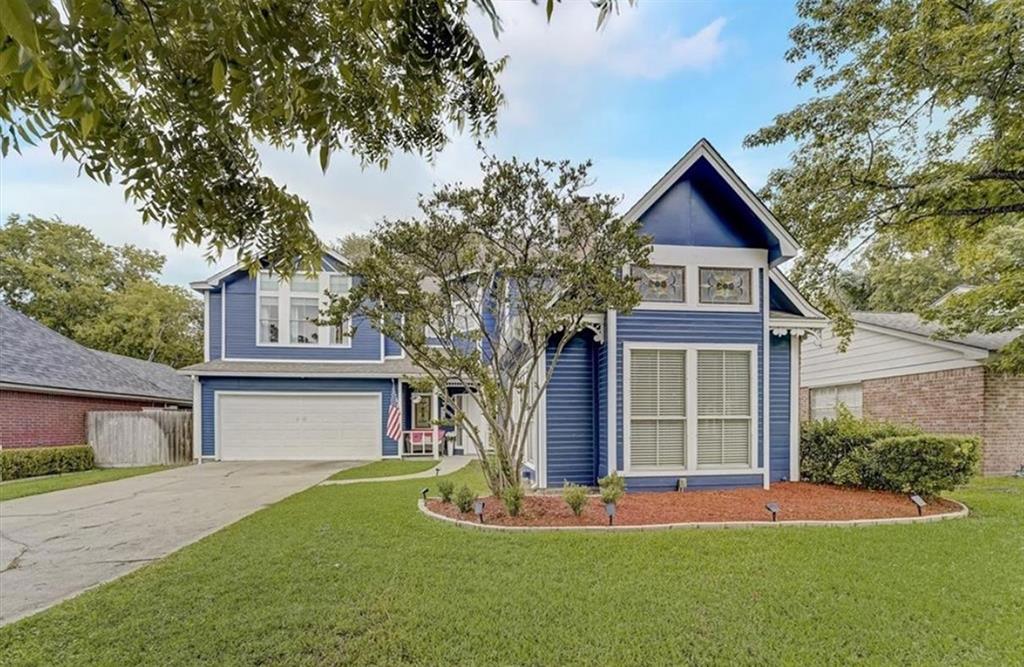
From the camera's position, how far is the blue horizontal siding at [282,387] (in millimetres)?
15781

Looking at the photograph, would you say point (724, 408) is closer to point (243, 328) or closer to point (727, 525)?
point (727, 525)

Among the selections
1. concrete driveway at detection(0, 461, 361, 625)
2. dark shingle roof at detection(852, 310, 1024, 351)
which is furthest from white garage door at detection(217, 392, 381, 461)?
dark shingle roof at detection(852, 310, 1024, 351)

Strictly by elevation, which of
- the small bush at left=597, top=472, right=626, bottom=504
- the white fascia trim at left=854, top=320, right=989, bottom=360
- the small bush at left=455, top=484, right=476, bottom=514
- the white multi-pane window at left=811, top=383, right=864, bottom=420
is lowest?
the small bush at left=455, top=484, right=476, bottom=514

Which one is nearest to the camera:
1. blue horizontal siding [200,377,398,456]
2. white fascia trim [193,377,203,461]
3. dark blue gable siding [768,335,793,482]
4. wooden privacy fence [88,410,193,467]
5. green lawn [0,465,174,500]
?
dark blue gable siding [768,335,793,482]

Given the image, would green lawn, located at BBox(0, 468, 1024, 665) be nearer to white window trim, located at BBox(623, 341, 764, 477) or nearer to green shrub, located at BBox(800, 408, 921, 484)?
green shrub, located at BBox(800, 408, 921, 484)

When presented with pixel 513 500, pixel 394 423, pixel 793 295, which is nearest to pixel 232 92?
pixel 513 500

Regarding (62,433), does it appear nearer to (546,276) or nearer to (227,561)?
(227,561)

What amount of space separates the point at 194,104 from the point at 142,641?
3718 mm

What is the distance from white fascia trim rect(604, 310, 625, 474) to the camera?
853 cm

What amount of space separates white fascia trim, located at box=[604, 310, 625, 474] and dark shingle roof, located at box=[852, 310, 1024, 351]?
23.2 ft

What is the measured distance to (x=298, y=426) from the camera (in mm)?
16234

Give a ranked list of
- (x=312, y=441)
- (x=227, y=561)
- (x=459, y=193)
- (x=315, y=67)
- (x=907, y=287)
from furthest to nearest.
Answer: (x=907, y=287) → (x=312, y=441) → (x=459, y=193) → (x=227, y=561) → (x=315, y=67)

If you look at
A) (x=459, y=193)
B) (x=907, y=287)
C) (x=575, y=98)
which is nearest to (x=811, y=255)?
(x=575, y=98)

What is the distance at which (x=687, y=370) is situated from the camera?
28.7 feet
